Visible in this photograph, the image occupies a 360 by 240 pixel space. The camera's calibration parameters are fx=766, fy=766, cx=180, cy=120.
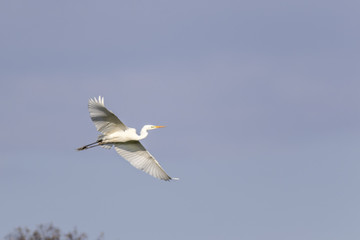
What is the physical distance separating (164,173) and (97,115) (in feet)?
14.8

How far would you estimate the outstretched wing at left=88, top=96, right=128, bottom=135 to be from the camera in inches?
1335

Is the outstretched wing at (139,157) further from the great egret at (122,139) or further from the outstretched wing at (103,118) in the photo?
the outstretched wing at (103,118)

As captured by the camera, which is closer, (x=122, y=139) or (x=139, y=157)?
(x=122, y=139)

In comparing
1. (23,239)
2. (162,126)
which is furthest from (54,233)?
(162,126)

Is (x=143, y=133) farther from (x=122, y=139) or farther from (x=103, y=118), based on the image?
(x=103, y=118)

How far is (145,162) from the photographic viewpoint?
37281 millimetres

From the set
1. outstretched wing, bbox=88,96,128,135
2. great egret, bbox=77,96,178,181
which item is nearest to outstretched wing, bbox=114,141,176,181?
great egret, bbox=77,96,178,181

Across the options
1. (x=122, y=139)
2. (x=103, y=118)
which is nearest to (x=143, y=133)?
(x=122, y=139)

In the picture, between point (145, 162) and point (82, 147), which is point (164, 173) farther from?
point (82, 147)

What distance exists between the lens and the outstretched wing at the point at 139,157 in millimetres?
37000

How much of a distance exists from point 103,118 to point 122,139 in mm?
1609

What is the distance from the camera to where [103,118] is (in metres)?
34.9

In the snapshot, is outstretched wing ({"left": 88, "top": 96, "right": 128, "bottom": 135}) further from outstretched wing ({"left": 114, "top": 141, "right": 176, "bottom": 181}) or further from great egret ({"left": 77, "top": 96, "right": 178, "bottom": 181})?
outstretched wing ({"left": 114, "top": 141, "right": 176, "bottom": 181})

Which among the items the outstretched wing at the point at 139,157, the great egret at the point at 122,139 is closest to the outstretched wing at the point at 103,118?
the great egret at the point at 122,139
